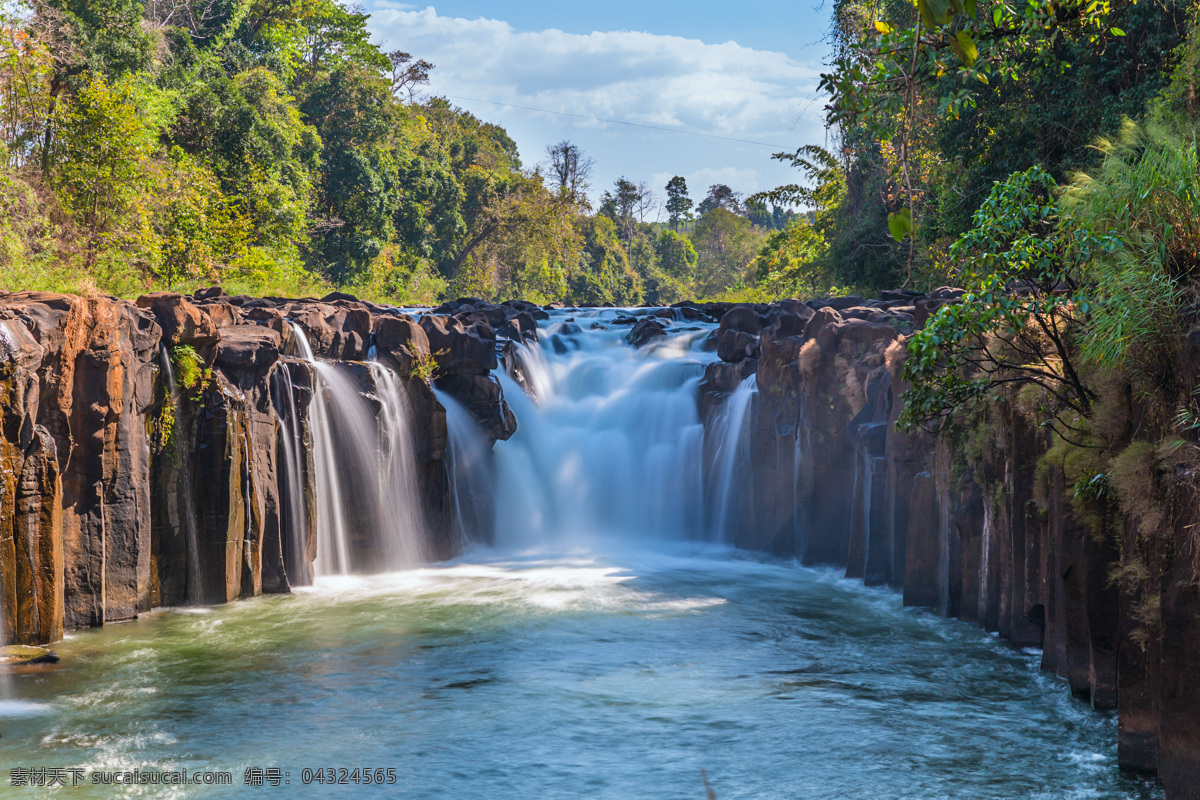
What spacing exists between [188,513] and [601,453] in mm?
9166

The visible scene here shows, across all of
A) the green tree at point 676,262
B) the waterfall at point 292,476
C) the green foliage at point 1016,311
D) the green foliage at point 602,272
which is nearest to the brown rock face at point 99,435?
the waterfall at point 292,476

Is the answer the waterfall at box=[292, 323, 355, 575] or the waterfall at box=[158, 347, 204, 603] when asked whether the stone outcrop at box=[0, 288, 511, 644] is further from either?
the waterfall at box=[292, 323, 355, 575]

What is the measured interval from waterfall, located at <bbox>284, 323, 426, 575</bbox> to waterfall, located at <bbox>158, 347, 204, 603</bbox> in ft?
7.27

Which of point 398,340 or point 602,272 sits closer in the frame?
point 398,340

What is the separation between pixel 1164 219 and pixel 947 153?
1312 centimetres

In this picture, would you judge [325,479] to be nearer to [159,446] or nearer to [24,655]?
[159,446]

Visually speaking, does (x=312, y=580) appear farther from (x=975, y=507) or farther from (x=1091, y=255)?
(x=1091, y=255)

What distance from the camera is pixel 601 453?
19734mm

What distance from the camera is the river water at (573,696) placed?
7.62 meters

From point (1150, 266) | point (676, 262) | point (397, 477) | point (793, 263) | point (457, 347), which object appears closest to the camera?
point (1150, 266)

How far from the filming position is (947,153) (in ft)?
61.5

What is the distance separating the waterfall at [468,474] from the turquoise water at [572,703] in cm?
412

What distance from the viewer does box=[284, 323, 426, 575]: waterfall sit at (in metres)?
14.8

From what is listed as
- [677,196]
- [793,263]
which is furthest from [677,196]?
[793,263]
